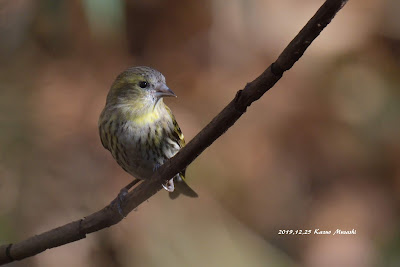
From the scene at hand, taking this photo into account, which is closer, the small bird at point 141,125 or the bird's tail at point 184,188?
the small bird at point 141,125

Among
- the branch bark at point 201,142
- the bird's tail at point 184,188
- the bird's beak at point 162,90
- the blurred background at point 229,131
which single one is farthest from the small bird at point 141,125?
the blurred background at point 229,131

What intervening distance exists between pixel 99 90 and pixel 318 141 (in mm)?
1527

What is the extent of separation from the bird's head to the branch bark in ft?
1.71

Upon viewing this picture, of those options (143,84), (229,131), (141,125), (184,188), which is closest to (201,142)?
(141,125)

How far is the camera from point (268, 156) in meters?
4.25

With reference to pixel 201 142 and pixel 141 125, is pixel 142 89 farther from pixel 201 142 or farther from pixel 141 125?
pixel 201 142

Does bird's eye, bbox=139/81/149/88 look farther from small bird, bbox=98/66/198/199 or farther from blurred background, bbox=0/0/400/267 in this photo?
blurred background, bbox=0/0/400/267

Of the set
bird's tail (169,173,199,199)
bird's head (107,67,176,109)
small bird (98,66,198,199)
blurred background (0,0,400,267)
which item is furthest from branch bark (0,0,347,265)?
blurred background (0,0,400,267)

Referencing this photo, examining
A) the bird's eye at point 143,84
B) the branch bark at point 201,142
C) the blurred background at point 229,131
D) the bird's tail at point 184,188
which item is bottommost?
the branch bark at point 201,142

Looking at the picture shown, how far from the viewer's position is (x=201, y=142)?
156 cm

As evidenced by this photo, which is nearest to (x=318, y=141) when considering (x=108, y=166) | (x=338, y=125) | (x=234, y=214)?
(x=338, y=125)

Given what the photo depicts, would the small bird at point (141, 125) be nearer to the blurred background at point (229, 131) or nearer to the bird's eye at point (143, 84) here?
the bird's eye at point (143, 84)

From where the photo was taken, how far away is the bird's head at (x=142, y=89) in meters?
2.39

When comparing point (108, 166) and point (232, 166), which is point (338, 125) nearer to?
point (232, 166)
